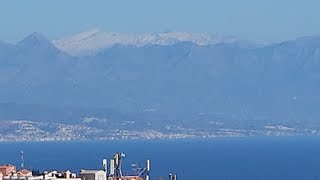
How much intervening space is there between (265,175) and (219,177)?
7.14 m

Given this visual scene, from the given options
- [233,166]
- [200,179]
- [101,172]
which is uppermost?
[233,166]

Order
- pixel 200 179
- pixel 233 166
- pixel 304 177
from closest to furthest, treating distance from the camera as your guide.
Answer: pixel 200 179 < pixel 304 177 < pixel 233 166

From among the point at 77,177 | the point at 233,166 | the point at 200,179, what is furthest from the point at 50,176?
the point at 233,166

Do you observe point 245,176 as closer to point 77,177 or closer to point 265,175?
point 265,175

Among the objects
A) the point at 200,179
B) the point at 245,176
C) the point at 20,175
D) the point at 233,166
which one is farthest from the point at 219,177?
the point at 20,175

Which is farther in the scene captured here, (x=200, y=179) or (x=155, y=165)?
(x=155, y=165)

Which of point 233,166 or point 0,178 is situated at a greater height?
point 233,166

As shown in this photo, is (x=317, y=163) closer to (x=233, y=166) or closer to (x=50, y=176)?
(x=233, y=166)

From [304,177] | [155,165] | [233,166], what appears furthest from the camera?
[233,166]

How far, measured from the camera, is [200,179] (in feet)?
456

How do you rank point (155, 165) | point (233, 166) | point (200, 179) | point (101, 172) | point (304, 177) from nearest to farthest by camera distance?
point (101, 172), point (200, 179), point (304, 177), point (155, 165), point (233, 166)

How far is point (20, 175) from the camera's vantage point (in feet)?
201

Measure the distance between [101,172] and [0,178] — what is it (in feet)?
12.7

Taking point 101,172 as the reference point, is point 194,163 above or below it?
above
